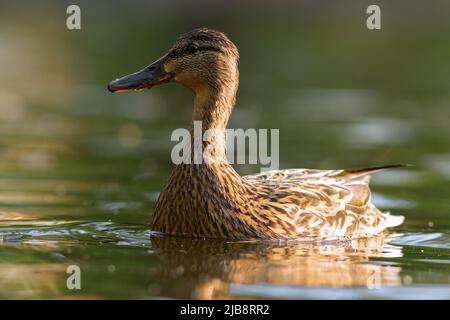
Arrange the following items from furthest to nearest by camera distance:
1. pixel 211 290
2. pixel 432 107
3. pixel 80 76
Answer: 1. pixel 80 76
2. pixel 432 107
3. pixel 211 290

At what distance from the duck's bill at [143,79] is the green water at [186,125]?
1.54 metres

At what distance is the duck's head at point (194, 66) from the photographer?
38.8ft

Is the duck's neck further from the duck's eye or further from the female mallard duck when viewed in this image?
the duck's eye

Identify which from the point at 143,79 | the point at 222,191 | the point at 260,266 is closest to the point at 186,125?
the point at 143,79

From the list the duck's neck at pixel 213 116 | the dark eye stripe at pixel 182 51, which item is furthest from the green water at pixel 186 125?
the dark eye stripe at pixel 182 51

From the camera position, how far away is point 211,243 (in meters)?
Result: 11.2

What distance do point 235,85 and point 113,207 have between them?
2.40 metres

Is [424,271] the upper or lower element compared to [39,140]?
lower

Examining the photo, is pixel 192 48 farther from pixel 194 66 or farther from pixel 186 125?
pixel 186 125

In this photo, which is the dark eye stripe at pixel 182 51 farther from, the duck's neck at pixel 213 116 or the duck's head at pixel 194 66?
the duck's neck at pixel 213 116

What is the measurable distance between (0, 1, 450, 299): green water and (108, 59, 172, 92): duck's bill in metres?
1.54
